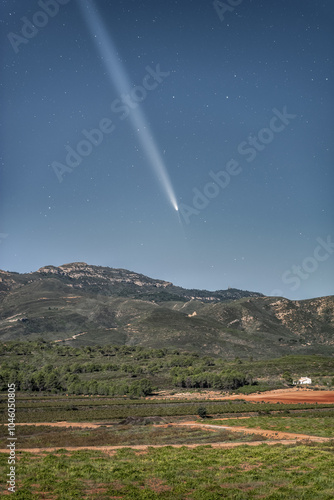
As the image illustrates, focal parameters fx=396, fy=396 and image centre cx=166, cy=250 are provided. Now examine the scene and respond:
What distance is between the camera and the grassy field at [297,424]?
4738 centimetres

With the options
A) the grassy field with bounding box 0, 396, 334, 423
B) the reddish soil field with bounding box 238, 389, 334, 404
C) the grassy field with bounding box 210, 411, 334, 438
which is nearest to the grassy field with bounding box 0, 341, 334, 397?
the reddish soil field with bounding box 238, 389, 334, 404

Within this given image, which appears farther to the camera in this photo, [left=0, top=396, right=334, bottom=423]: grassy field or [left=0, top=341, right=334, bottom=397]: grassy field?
[left=0, top=341, right=334, bottom=397]: grassy field

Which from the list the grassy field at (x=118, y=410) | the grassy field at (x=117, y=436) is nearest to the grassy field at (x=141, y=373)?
the grassy field at (x=118, y=410)

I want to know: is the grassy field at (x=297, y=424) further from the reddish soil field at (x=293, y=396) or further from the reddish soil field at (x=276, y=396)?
the reddish soil field at (x=276, y=396)

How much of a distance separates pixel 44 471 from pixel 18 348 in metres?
179

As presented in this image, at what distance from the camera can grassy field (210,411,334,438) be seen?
155 ft

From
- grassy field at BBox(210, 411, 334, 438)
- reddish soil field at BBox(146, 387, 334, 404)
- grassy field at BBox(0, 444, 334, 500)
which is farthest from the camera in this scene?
reddish soil field at BBox(146, 387, 334, 404)

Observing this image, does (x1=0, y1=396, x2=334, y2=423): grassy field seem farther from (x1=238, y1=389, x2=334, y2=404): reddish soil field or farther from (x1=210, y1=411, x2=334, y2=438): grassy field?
(x1=210, y1=411, x2=334, y2=438): grassy field

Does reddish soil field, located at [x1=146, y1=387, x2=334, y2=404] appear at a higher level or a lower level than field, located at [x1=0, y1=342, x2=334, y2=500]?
lower

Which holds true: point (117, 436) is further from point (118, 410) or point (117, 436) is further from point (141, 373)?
point (141, 373)

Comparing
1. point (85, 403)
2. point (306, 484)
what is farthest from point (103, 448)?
point (85, 403)

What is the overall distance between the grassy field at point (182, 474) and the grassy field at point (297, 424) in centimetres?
1315

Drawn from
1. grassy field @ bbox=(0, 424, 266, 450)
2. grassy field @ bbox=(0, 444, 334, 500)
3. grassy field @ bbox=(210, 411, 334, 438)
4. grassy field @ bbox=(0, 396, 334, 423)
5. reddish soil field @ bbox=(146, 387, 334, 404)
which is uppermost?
grassy field @ bbox=(0, 444, 334, 500)

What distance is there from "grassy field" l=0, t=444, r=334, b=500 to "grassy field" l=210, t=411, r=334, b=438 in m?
13.2
